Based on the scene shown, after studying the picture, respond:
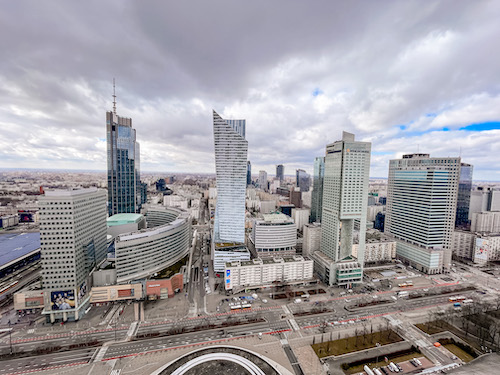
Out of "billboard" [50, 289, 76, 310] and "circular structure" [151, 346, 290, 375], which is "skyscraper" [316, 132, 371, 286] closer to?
"circular structure" [151, 346, 290, 375]

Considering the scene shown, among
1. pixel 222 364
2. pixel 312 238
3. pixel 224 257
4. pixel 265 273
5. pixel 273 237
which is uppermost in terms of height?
pixel 312 238

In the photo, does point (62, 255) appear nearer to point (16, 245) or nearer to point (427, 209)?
point (16, 245)

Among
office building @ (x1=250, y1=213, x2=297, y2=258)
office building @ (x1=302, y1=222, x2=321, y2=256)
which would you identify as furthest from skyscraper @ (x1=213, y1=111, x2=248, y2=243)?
office building @ (x1=302, y1=222, x2=321, y2=256)

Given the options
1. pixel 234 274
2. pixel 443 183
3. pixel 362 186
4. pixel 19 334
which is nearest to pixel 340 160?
pixel 362 186

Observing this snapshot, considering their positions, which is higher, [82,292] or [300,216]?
[300,216]

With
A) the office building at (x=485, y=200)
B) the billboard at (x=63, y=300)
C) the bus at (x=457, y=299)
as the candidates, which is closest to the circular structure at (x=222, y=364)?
the billboard at (x=63, y=300)

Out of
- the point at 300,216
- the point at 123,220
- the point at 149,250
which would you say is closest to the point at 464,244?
the point at 300,216
